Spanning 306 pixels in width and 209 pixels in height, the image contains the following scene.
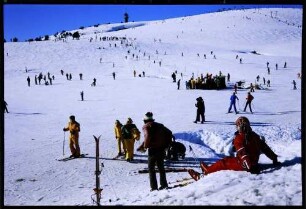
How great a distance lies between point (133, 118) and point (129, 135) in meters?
6.13

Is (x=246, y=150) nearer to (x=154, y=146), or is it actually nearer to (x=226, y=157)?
(x=226, y=157)

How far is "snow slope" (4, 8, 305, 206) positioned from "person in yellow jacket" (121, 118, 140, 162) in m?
0.26

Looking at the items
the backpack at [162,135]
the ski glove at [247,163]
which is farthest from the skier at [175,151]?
the ski glove at [247,163]

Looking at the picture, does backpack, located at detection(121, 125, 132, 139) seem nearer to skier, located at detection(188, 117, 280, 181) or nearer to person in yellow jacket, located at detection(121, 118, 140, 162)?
person in yellow jacket, located at detection(121, 118, 140, 162)

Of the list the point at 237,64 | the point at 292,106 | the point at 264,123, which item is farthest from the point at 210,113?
the point at 237,64

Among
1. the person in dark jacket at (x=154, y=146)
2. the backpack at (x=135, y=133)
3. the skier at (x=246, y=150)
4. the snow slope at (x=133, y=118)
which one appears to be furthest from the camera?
the backpack at (x=135, y=133)

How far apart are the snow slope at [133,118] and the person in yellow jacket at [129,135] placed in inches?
10.1

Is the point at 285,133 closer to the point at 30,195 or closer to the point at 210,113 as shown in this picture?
the point at 210,113

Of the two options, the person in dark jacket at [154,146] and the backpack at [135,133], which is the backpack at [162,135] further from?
the backpack at [135,133]

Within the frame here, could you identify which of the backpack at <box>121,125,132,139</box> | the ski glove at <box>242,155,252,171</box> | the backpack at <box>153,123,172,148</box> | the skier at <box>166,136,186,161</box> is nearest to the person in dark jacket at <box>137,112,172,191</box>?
the backpack at <box>153,123,172,148</box>

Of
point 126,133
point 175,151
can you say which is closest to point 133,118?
point 126,133

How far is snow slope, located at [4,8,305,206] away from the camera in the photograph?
5344mm

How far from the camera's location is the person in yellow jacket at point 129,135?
8.60m

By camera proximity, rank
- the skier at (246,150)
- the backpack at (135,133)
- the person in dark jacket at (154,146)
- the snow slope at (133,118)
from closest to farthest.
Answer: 1. the snow slope at (133,118)
2. the skier at (246,150)
3. the person in dark jacket at (154,146)
4. the backpack at (135,133)
